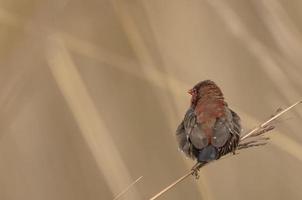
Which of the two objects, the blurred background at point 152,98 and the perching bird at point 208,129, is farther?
the blurred background at point 152,98

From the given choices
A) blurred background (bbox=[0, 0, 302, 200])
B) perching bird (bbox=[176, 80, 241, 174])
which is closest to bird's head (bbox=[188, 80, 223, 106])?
perching bird (bbox=[176, 80, 241, 174])

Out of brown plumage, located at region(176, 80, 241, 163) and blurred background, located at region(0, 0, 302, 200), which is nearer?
brown plumage, located at region(176, 80, 241, 163)

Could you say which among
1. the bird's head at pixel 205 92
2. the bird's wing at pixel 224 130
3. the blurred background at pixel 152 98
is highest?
the blurred background at pixel 152 98

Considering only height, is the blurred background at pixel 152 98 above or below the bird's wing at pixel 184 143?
above

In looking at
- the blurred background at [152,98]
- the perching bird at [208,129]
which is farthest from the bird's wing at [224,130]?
the blurred background at [152,98]

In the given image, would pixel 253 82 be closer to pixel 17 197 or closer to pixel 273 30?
pixel 273 30

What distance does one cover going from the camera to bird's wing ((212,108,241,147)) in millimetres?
768

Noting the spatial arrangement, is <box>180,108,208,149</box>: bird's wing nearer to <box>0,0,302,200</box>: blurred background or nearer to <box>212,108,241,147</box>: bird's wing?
<box>212,108,241,147</box>: bird's wing

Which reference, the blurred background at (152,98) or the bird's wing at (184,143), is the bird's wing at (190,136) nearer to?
the bird's wing at (184,143)

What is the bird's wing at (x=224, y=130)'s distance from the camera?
77 cm

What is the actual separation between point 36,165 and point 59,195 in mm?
89

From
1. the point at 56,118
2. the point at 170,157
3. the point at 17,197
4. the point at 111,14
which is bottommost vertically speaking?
the point at 170,157

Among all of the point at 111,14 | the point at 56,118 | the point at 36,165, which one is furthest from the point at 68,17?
the point at 36,165

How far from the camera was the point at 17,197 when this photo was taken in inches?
50.4
